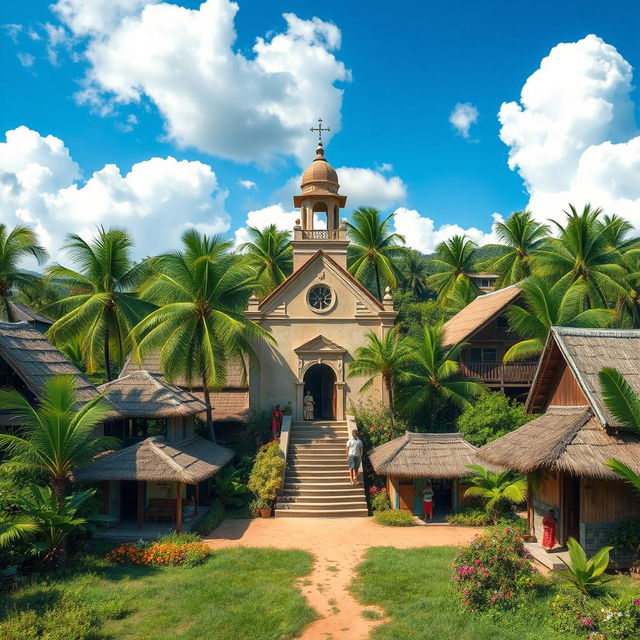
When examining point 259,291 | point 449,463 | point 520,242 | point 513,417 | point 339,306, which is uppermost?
point 520,242

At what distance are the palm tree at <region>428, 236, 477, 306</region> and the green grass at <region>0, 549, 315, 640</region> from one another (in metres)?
28.9

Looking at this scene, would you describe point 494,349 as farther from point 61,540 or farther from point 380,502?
point 61,540

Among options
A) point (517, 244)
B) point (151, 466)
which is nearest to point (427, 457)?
point (151, 466)

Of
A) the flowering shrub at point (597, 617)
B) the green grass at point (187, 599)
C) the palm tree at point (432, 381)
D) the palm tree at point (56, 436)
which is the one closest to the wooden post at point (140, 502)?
the palm tree at point (56, 436)

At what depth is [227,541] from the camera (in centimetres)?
1502

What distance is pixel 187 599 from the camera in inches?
416

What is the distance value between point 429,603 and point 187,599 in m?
4.66

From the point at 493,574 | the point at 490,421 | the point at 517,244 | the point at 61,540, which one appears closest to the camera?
the point at 493,574

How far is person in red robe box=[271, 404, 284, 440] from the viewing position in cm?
2133

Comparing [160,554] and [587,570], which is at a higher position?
[587,570]

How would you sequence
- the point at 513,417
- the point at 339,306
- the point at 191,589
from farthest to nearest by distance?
the point at 339,306
the point at 513,417
the point at 191,589

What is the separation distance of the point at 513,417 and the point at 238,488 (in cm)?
1011

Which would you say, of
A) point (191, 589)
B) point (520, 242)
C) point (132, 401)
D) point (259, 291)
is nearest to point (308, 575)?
point (191, 589)

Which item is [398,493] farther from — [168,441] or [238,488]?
[168,441]
